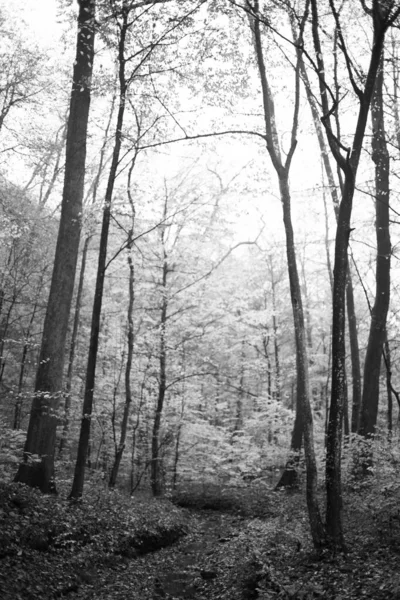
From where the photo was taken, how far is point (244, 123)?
34.0 ft

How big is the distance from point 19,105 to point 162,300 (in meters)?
7.73

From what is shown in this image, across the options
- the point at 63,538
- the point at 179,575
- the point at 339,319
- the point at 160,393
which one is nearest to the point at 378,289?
the point at 339,319

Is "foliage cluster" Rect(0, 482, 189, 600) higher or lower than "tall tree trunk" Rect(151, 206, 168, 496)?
lower

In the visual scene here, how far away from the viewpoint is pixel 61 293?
939 centimetres

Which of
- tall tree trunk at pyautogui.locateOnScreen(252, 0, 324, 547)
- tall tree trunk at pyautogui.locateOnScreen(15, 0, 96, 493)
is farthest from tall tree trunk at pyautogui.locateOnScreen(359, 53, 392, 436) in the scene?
tall tree trunk at pyautogui.locateOnScreen(15, 0, 96, 493)

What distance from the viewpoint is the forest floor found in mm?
5297

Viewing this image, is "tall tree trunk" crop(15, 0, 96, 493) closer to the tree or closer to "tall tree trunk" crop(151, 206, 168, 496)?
the tree

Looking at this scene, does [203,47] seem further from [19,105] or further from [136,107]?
[19,105]

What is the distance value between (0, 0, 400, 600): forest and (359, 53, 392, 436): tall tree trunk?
2.2 inches

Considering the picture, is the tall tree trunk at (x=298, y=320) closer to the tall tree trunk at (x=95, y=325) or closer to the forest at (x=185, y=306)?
the forest at (x=185, y=306)

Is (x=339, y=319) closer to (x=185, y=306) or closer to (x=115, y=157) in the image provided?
(x=115, y=157)

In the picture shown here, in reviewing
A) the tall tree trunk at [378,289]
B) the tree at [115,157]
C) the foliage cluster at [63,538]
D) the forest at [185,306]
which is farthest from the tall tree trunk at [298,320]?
the tall tree trunk at [378,289]

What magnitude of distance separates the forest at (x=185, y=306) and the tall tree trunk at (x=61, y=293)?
0.13ft

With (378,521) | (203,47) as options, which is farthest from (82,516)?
(203,47)
